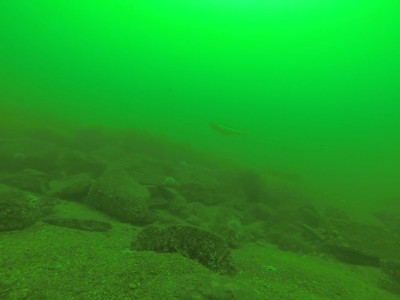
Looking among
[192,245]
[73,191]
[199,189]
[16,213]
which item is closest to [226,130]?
[199,189]

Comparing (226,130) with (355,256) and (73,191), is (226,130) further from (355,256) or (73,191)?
(73,191)

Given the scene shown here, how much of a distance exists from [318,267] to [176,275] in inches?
131

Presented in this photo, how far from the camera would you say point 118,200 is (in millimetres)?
5961

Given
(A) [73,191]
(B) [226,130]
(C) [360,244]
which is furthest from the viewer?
(B) [226,130]

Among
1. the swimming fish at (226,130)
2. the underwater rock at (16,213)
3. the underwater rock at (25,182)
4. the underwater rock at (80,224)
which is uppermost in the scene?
the swimming fish at (226,130)

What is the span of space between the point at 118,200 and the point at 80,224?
1.03m

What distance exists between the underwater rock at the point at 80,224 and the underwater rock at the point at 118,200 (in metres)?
0.64

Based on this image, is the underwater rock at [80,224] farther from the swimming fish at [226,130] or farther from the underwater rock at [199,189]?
the swimming fish at [226,130]

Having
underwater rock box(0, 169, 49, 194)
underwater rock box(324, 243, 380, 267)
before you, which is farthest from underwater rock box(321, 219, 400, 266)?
underwater rock box(0, 169, 49, 194)

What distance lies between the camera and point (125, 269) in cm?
349

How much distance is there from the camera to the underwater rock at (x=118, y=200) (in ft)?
19.5

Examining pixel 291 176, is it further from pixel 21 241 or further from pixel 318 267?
pixel 21 241

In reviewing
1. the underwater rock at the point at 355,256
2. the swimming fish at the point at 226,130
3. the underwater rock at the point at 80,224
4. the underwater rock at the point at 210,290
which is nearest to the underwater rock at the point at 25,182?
the underwater rock at the point at 80,224

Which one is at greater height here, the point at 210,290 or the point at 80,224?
the point at 210,290
